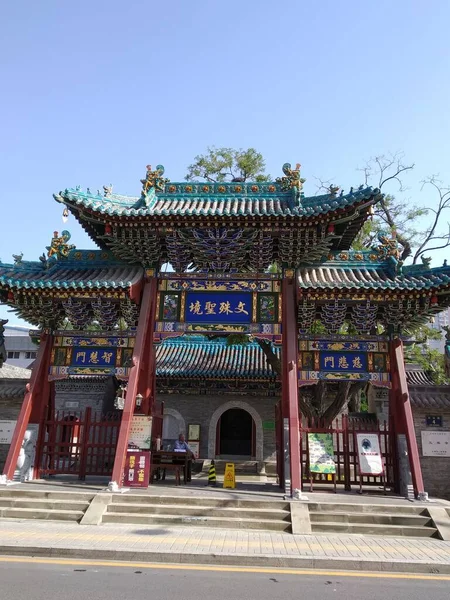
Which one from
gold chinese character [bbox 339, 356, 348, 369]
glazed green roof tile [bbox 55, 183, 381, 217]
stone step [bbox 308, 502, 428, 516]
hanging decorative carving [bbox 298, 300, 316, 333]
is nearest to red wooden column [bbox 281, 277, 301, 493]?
hanging decorative carving [bbox 298, 300, 316, 333]

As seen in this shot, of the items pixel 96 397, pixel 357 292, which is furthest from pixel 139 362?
pixel 96 397

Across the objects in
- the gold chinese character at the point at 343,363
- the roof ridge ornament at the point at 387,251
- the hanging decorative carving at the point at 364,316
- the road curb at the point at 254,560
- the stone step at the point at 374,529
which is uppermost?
the roof ridge ornament at the point at 387,251

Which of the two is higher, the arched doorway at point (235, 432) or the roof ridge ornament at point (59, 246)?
the roof ridge ornament at point (59, 246)

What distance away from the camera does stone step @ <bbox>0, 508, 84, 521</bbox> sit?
8.74 metres

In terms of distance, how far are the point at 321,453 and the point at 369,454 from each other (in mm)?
1071

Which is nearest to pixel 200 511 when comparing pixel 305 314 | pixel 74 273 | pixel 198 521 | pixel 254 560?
pixel 198 521

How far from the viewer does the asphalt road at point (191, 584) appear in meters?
5.13

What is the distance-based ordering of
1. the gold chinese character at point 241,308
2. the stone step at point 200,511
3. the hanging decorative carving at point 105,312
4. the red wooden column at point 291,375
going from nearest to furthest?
the stone step at point 200,511 → the red wooden column at point 291,375 → the gold chinese character at point 241,308 → the hanging decorative carving at point 105,312

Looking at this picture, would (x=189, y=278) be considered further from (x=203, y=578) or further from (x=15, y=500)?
(x=203, y=578)

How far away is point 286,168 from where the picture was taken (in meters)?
12.7

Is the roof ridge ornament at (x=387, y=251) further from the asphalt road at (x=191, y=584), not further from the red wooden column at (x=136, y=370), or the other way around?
the asphalt road at (x=191, y=584)

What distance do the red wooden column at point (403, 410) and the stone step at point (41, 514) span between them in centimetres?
666

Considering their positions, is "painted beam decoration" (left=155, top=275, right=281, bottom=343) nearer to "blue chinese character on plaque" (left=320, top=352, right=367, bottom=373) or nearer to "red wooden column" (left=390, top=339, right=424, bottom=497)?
"blue chinese character on plaque" (left=320, top=352, right=367, bottom=373)

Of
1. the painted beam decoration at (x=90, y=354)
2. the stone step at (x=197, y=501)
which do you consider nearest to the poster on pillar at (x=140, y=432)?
the painted beam decoration at (x=90, y=354)
